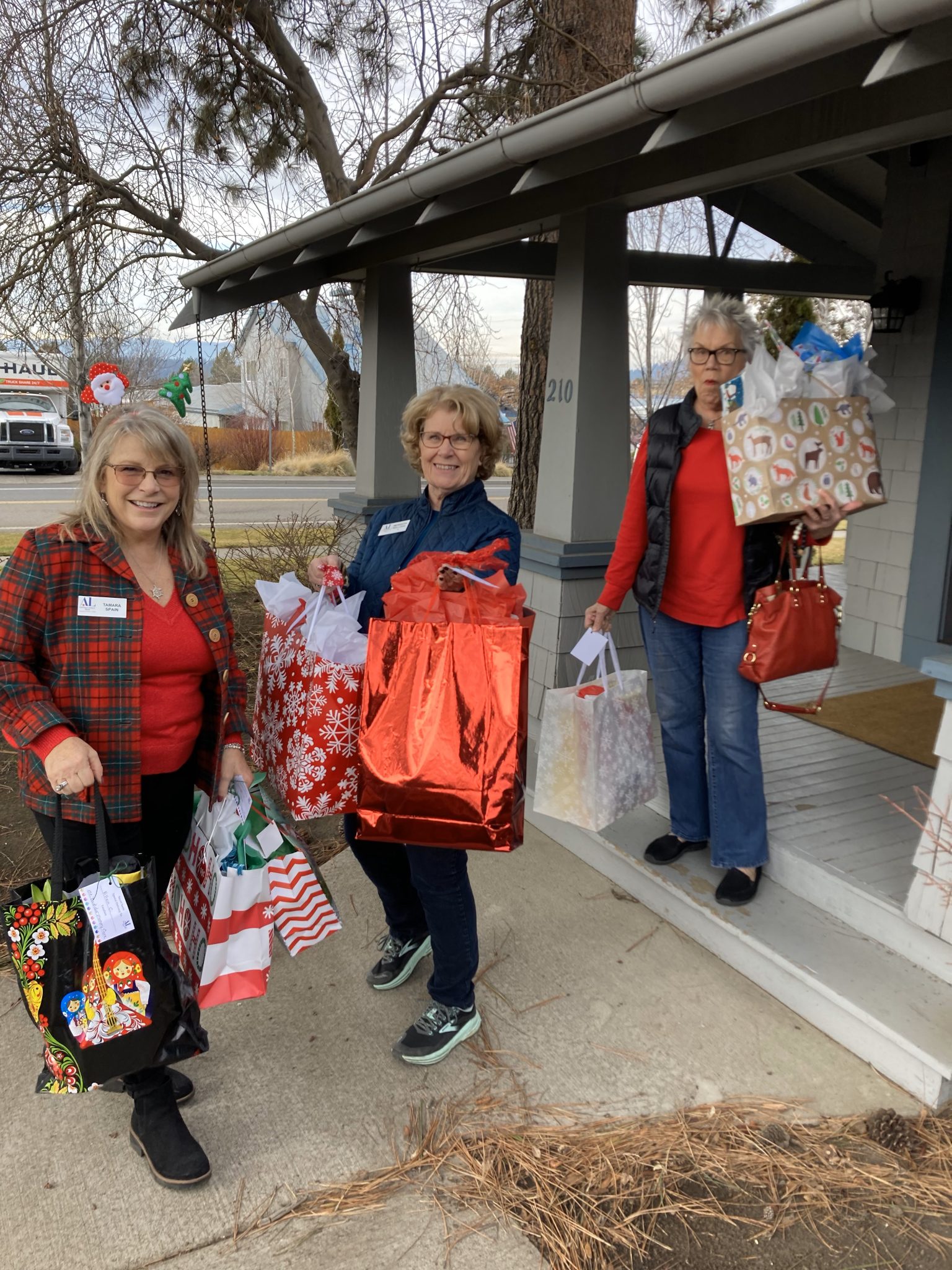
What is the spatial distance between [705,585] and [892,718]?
7.24ft

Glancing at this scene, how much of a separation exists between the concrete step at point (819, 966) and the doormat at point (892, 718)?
1.33 metres

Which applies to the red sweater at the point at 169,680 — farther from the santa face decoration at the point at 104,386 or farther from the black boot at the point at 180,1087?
the black boot at the point at 180,1087

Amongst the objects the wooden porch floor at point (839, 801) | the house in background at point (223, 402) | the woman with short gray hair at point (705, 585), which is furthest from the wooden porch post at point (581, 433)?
the house in background at point (223, 402)

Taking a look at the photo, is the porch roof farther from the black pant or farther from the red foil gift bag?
the black pant

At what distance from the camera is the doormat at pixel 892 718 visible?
3980 millimetres

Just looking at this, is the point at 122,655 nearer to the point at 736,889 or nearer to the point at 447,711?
the point at 447,711

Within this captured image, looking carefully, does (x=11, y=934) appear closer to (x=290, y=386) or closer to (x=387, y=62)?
(x=387, y=62)

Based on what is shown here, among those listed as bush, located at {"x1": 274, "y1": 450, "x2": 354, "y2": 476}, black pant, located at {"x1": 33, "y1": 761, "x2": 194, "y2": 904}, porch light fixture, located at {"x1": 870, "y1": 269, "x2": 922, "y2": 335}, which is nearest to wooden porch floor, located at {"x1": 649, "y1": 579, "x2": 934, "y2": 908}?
black pant, located at {"x1": 33, "y1": 761, "x2": 194, "y2": 904}

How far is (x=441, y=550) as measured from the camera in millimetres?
2211

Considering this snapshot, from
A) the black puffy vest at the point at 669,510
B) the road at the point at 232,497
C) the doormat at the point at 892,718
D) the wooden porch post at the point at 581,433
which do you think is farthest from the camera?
the road at the point at 232,497

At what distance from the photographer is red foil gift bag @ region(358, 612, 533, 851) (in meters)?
2.03

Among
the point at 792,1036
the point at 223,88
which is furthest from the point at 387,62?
the point at 792,1036

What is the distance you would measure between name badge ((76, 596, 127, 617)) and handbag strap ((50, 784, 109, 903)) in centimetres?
36

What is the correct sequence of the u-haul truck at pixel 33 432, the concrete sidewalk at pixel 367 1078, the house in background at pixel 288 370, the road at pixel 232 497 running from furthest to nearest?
the u-haul truck at pixel 33 432, the road at pixel 232 497, the house in background at pixel 288 370, the concrete sidewalk at pixel 367 1078
